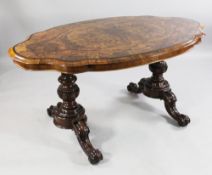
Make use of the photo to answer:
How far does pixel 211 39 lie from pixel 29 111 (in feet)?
6.06

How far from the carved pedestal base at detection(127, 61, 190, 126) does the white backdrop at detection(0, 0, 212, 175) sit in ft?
0.22

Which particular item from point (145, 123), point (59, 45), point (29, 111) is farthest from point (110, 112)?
point (59, 45)

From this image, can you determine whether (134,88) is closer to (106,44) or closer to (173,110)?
(173,110)

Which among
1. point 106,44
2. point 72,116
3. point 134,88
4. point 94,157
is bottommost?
point 134,88

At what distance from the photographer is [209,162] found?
6.39 feet

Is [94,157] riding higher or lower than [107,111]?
higher

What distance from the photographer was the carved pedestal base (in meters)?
2.29

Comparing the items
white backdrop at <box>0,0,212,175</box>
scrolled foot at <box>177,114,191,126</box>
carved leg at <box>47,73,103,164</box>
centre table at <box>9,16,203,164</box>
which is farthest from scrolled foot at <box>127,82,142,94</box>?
carved leg at <box>47,73,103,164</box>

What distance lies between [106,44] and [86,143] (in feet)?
1.76

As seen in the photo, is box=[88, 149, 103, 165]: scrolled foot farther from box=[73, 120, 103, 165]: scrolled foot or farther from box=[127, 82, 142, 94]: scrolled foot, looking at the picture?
box=[127, 82, 142, 94]: scrolled foot

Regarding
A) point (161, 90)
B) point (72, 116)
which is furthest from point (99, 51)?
point (161, 90)

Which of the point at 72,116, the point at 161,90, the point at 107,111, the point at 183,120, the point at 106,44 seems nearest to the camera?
the point at 106,44

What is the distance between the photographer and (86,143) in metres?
2.04

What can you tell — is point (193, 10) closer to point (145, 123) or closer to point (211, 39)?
point (211, 39)
